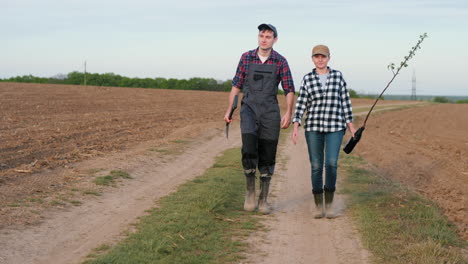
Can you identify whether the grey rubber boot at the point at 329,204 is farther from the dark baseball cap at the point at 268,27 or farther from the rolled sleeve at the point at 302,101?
the dark baseball cap at the point at 268,27

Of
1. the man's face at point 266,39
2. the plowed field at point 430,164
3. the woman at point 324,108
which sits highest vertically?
the man's face at point 266,39

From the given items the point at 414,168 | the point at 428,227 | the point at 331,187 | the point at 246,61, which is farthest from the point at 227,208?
the point at 414,168

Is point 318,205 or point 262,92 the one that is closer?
point 262,92

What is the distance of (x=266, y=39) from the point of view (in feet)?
23.6

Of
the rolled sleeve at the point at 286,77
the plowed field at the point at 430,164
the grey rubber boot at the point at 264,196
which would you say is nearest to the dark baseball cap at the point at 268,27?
the rolled sleeve at the point at 286,77

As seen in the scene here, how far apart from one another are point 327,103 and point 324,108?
0.07 metres

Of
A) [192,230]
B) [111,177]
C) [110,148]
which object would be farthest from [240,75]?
[110,148]

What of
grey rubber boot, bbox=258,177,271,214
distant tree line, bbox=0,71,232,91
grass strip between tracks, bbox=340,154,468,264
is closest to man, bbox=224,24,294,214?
grey rubber boot, bbox=258,177,271,214

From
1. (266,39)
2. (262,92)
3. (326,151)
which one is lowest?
(326,151)

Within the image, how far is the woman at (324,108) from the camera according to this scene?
7.19 metres

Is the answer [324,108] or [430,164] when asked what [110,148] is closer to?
[430,164]

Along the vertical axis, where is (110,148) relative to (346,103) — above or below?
below

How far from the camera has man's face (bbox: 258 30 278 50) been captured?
23.6 ft

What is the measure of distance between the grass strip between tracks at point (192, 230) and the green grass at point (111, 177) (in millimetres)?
1132
